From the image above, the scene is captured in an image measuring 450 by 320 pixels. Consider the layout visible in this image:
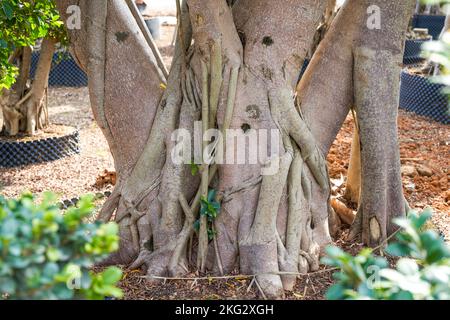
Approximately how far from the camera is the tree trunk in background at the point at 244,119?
427 cm

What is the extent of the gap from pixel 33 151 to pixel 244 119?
458 cm

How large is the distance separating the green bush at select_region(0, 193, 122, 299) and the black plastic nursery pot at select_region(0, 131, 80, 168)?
5.98 metres

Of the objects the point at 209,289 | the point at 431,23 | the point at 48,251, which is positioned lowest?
the point at 209,289

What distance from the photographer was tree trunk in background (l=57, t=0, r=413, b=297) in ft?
14.0

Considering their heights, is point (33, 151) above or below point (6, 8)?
below

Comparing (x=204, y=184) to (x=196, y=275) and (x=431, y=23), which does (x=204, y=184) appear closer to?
(x=196, y=275)

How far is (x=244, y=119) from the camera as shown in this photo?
14.1 feet

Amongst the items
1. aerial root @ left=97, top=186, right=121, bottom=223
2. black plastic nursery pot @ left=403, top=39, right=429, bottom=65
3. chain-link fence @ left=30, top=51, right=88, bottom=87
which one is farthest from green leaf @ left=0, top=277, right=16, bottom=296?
black plastic nursery pot @ left=403, top=39, right=429, bottom=65

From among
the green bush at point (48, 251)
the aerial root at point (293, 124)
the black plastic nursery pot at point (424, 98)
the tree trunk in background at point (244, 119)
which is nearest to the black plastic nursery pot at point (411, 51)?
the black plastic nursery pot at point (424, 98)

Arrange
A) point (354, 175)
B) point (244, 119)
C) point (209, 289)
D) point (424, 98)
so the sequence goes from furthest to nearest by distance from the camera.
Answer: point (424, 98) < point (354, 175) < point (244, 119) < point (209, 289)

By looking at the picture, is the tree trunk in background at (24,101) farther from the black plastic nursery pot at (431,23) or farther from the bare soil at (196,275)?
the black plastic nursery pot at (431,23)

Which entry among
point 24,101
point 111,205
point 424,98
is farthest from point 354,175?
point 424,98

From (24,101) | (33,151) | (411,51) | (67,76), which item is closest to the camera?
(33,151)
